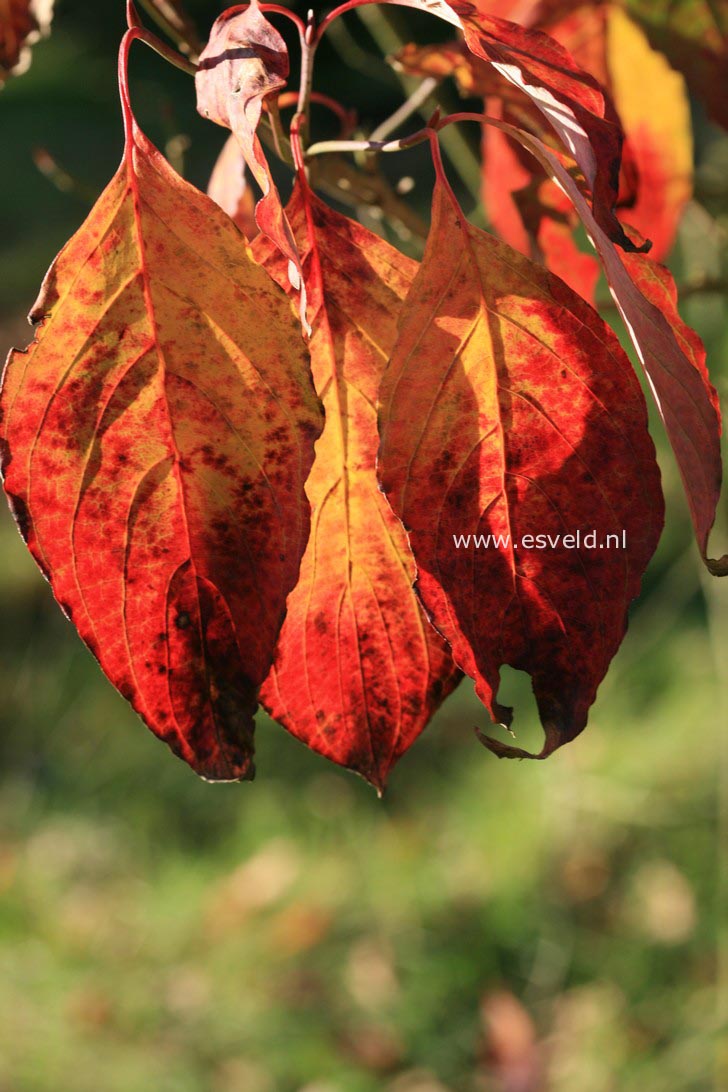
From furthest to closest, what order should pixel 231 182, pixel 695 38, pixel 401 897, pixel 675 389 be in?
pixel 401 897, pixel 695 38, pixel 231 182, pixel 675 389

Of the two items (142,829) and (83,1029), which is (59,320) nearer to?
(83,1029)

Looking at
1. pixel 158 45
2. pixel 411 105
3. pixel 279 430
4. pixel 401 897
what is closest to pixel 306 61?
pixel 158 45

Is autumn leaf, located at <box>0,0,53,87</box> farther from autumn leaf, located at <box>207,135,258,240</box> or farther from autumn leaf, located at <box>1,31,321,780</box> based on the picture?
autumn leaf, located at <box>1,31,321,780</box>

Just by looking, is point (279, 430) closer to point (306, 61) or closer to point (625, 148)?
point (306, 61)

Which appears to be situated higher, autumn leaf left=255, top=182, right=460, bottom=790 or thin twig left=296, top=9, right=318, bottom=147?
thin twig left=296, top=9, right=318, bottom=147

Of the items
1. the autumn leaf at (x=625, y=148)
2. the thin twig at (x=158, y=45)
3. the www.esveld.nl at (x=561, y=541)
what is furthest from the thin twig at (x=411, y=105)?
the www.esveld.nl at (x=561, y=541)

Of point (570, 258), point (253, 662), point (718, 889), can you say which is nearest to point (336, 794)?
point (718, 889)

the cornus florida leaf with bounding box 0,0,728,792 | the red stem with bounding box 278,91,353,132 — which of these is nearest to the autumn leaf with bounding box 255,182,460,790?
the cornus florida leaf with bounding box 0,0,728,792
